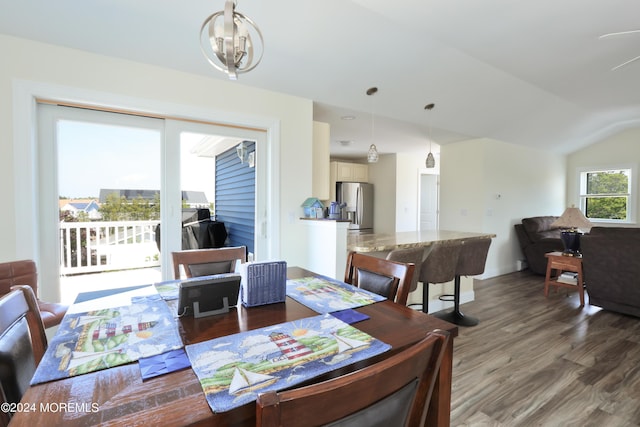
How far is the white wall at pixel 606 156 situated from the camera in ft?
19.0

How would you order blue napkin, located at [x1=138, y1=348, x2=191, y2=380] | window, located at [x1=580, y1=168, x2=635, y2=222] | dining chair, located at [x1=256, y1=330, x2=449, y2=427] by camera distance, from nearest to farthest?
1. dining chair, located at [x1=256, y1=330, x2=449, y2=427]
2. blue napkin, located at [x1=138, y1=348, x2=191, y2=380]
3. window, located at [x1=580, y1=168, x2=635, y2=222]

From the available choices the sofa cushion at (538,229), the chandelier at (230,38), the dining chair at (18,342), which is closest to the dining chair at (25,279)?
the dining chair at (18,342)

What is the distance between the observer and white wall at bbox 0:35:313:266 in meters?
2.05

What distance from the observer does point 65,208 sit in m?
2.38

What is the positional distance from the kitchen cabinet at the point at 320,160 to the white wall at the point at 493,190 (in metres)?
2.97

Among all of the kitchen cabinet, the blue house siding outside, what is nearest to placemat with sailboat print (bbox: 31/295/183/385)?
the blue house siding outside

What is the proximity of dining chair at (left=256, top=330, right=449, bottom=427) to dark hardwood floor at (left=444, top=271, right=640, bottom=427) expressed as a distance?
1.50 metres

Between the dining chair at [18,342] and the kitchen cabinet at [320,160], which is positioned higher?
the kitchen cabinet at [320,160]

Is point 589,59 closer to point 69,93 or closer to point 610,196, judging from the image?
point 610,196

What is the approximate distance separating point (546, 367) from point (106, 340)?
291 cm

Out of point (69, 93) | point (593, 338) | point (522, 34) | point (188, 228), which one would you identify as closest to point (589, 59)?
point (522, 34)

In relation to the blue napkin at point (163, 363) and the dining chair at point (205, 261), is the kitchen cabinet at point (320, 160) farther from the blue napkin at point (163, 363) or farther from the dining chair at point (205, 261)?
the blue napkin at point (163, 363)

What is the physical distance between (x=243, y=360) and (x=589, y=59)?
4377mm

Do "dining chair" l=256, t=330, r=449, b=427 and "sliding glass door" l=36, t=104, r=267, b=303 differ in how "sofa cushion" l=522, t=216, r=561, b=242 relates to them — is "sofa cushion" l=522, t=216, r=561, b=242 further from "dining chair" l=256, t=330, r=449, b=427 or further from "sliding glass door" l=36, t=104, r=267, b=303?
"dining chair" l=256, t=330, r=449, b=427
